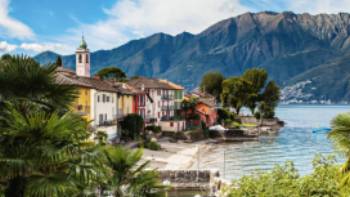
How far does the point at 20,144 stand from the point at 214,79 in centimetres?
13080

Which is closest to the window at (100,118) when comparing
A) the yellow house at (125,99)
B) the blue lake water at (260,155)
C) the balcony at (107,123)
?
the balcony at (107,123)

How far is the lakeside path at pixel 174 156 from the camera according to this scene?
54.4m

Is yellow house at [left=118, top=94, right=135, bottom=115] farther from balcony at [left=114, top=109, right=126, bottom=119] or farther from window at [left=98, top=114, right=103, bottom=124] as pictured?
window at [left=98, top=114, right=103, bottom=124]

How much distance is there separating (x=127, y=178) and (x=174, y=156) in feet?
168

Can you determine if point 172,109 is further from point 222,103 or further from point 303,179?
point 303,179

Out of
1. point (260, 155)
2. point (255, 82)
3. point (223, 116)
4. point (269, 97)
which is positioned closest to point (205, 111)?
point (223, 116)

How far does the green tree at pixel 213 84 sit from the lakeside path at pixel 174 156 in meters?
60.1

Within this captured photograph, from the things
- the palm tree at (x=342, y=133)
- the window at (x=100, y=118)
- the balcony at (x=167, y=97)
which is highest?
the balcony at (x=167, y=97)

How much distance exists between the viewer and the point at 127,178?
40.7 ft

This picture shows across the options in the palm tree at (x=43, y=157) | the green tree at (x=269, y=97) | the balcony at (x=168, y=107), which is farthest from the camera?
the green tree at (x=269, y=97)

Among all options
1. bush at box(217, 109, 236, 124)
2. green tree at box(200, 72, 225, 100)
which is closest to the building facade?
bush at box(217, 109, 236, 124)

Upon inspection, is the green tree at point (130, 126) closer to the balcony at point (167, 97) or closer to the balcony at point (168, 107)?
the balcony at point (168, 107)

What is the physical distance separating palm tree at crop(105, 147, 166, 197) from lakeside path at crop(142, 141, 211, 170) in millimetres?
35918

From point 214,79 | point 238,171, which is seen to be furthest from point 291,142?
point 214,79
